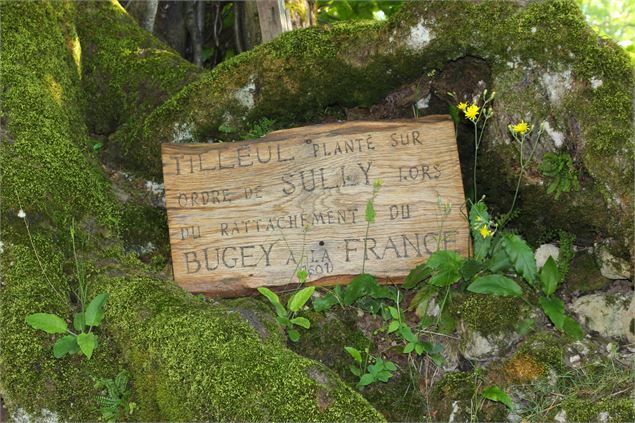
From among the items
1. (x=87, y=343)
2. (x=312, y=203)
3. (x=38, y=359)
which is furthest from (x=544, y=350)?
(x=38, y=359)

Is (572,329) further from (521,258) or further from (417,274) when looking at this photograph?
(417,274)

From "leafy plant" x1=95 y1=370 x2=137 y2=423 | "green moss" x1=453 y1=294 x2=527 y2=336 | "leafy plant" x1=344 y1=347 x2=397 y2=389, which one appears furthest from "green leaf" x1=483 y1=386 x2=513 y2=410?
"leafy plant" x1=95 y1=370 x2=137 y2=423

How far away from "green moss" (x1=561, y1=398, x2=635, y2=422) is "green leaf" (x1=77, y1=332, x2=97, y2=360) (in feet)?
7.33

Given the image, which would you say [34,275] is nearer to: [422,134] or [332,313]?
[332,313]

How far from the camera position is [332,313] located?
3855mm

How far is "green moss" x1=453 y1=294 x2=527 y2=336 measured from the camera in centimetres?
355

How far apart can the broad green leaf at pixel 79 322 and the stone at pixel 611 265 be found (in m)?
2.88

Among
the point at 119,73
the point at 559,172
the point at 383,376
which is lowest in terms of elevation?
the point at 383,376

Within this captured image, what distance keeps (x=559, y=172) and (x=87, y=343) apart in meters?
2.74

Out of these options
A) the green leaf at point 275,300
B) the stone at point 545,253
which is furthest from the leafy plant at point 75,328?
the stone at point 545,253

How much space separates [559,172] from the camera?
3916 mm

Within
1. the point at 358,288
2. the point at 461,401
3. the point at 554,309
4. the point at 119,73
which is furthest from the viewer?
the point at 119,73

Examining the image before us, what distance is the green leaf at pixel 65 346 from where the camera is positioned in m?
3.24

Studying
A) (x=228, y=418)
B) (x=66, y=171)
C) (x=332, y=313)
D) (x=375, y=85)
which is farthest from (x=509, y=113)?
(x=66, y=171)
